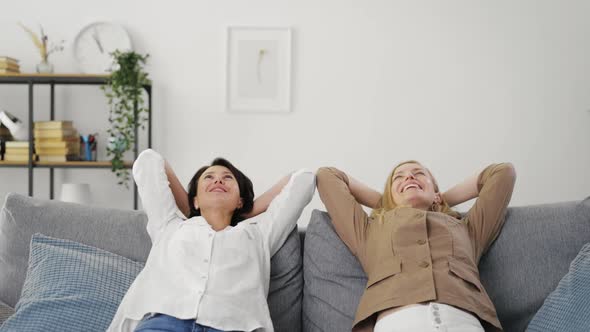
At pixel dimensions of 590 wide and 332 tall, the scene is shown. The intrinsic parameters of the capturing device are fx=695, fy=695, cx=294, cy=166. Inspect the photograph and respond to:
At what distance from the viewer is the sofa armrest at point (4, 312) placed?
2.09 metres

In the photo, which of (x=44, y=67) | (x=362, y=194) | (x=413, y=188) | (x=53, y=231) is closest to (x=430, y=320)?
(x=413, y=188)

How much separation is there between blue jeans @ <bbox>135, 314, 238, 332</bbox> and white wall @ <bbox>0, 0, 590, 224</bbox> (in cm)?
236

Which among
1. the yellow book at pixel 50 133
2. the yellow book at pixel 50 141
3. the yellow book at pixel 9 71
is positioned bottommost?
the yellow book at pixel 50 141

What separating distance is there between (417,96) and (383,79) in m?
0.24

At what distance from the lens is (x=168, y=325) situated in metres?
1.94

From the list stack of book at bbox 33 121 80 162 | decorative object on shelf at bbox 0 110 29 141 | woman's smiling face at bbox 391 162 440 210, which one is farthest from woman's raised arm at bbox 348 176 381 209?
decorative object on shelf at bbox 0 110 29 141

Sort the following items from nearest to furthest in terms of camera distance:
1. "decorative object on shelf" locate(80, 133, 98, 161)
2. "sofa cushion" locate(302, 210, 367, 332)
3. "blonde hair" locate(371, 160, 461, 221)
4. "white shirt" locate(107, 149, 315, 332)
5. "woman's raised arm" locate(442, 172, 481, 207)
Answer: "white shirt" locate(107, 149, 315, 332) → "sofa cushion" locate(302, 210, 367, 332) → "blonde hair" locate(371, 160, 461, 221) → "woman's raised arm" locate(442, 172, 481, 207) → "decorative object on shelf" locate(80, 133, 98, 161)

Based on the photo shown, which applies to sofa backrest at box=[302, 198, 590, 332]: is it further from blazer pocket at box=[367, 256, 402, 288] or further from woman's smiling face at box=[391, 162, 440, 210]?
woman's smiling face at box=[391, 162, 440, 210]

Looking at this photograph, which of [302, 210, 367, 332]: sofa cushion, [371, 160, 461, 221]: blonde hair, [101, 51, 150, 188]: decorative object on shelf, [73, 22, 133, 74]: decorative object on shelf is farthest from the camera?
[73, 22, 133, 74]: decorative object on shelf

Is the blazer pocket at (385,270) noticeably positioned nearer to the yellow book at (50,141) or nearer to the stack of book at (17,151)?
the yellow book at (50,141)

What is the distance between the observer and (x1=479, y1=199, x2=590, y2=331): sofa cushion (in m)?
2.15

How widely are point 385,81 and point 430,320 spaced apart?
2609 millimetres

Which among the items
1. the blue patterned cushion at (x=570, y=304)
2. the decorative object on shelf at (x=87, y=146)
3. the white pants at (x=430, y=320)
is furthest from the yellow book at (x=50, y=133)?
the blue patterned cushion at (x=570, y=304)

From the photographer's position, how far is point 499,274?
7.17 ft
